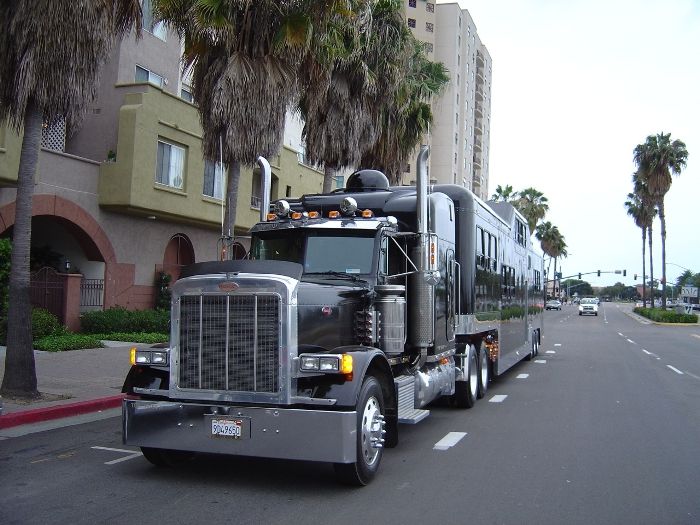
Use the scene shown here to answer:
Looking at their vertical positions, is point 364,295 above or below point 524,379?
above

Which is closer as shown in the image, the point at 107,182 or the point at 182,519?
the point at 182,519

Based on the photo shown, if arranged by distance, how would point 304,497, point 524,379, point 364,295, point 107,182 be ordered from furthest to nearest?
point 107,182 < point 524,379 < point 364,295 < point 304,497

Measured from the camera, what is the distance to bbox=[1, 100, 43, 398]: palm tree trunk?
10.0 meters

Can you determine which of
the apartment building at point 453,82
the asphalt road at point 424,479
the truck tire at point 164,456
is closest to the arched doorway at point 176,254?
the asphalt road at point 424,479

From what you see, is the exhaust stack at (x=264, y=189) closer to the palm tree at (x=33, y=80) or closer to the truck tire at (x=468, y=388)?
the palm tree at (x=33, y=80)

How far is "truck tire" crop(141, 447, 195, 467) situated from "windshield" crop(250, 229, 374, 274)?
2347 mm

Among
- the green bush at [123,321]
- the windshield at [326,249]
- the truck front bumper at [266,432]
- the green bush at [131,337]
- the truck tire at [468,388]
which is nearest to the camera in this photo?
the truck front bumper at [266,432]

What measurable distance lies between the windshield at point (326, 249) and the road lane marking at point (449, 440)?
92.0 inches

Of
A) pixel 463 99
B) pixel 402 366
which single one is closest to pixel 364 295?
pixel 402 366

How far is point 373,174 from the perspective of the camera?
9805mm

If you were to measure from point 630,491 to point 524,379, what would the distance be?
30.3 ft

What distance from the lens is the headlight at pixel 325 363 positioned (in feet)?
19.6

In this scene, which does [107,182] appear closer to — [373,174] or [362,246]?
[373,174]

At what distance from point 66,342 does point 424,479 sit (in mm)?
12185
